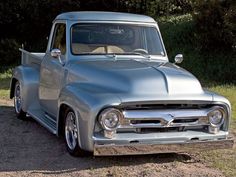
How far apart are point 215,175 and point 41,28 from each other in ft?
53.8

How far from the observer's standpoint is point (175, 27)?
19.0 m

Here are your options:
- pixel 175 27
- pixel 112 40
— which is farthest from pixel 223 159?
pixel 175 27

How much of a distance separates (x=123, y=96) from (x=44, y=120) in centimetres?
223

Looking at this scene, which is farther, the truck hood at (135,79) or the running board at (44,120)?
the running board at (44,120)

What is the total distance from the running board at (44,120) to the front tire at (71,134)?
0.37 m

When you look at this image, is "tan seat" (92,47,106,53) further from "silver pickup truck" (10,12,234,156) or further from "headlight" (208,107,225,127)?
"headlight" (208,107,225,127)

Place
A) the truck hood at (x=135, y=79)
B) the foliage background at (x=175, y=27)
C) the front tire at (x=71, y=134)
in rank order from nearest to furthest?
the truck hood at (x=135, y=79), the front tire at (x=71, y=134), the foliage background at (x=175, y=27)

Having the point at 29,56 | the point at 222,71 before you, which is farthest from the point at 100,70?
the point at 222,71

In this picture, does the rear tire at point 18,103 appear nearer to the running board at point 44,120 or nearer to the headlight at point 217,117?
the running board at point 44,120

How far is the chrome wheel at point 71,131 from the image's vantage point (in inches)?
265

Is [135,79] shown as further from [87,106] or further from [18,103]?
[18,103]

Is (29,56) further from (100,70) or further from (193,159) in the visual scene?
(193,159)

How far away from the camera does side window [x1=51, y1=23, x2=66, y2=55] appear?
787 centimetres

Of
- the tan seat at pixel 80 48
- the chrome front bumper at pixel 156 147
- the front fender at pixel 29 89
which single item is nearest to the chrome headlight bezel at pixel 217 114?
the chrome front bumper at pixel 156 147
